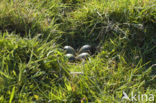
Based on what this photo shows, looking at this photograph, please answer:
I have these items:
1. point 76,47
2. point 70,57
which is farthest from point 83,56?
point 76,47

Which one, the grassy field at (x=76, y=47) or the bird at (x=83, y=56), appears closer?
the grassy field at (x=76, y=47)

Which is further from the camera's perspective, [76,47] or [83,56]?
[76,47]

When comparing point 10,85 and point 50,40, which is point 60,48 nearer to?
point 50,40

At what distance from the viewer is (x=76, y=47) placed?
11.4 ft

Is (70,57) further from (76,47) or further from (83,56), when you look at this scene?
(76,47)

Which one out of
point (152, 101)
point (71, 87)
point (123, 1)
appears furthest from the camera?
point (123, 1)

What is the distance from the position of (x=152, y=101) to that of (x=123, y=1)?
1581 millimetres

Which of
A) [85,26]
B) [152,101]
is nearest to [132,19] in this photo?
[85,26]

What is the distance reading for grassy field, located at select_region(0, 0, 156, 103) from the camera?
2.59m

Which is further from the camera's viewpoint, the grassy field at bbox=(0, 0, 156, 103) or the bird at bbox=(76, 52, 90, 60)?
the bird at bbox=(76, 52, 90, 60)

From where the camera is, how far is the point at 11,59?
107 inches

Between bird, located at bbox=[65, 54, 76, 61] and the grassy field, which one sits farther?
bird, located at bbox=[65, 54, 76, 61]

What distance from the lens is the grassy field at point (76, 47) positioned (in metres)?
2.59

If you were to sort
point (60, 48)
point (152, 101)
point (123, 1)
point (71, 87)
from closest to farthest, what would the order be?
point (152, 101)
point (71, 87)
point (60, 48)
point (123, 1)
